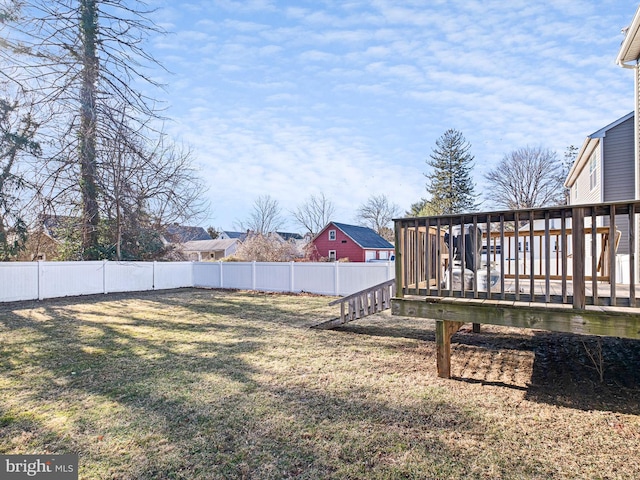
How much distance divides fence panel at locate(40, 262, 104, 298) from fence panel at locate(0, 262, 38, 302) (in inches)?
8.2

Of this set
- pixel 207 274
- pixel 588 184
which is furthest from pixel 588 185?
pixel 207 274

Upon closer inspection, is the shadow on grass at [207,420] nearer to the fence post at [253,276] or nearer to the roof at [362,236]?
the fence post at [253,276]

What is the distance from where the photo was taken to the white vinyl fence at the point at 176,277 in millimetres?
10922

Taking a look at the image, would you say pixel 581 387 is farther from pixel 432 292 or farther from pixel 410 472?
pixel 410 472

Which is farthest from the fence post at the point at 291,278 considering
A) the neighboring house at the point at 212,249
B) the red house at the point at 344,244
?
the neighboring house at the point at 212,249

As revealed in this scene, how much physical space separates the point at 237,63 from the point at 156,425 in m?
9.82

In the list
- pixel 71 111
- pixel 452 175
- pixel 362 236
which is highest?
pixel 452 175

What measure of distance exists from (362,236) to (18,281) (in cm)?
2205

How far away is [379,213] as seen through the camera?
124ft

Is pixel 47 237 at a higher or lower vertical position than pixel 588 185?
lower

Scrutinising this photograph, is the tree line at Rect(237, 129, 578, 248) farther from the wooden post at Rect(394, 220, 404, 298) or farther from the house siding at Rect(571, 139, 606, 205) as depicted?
the wooden post at Rect(394, 220, 404, 298)

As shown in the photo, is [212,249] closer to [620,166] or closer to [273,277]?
[273,277]

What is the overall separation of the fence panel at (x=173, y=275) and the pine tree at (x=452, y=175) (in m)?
20.6

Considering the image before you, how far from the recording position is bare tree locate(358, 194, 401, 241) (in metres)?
37.2
